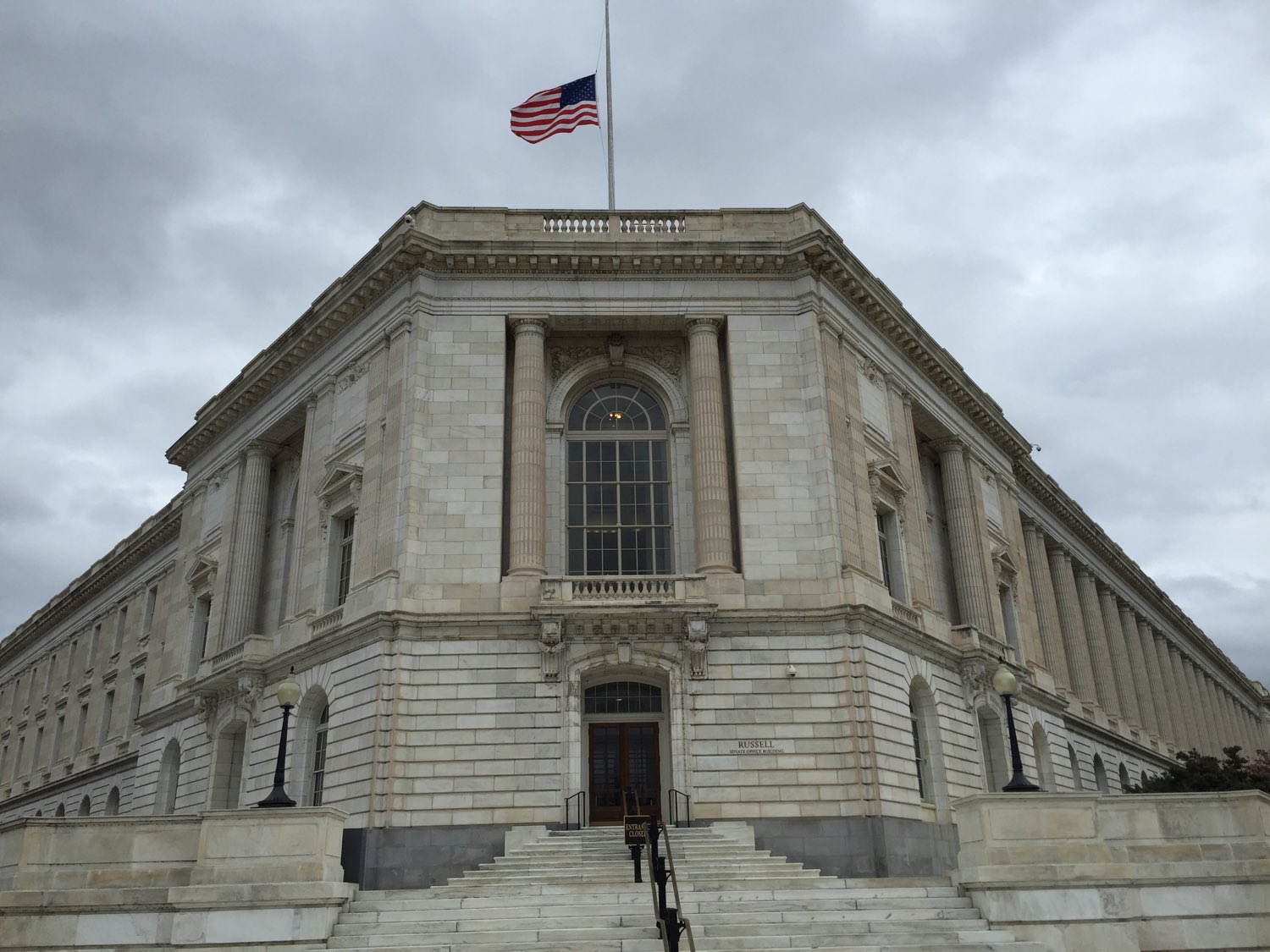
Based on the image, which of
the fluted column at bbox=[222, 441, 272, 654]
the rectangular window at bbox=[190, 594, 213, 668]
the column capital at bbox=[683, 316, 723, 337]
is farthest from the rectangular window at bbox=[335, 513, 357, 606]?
the column capital at bbox=[683, 316, 723, 337]

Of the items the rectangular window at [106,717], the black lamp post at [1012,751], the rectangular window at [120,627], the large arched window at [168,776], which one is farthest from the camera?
the rectangular window at [120,627]

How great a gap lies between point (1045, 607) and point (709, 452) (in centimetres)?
2368

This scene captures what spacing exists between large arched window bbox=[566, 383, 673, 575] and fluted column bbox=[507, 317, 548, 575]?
3.67 feet

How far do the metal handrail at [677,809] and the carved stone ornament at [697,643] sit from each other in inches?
110

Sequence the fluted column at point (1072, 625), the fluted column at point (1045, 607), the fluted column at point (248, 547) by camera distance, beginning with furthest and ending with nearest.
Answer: the fluted column at point (1072, 625)
the fluted column at point (1045, 607)
the fluted column at point (248, 547)

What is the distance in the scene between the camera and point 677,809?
25.3 m

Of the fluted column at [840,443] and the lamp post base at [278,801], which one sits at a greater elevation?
the fluted column at [840,443]

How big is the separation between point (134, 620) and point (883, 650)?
40870mm

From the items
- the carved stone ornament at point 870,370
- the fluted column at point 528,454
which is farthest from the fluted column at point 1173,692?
the fluted column at point 528,454

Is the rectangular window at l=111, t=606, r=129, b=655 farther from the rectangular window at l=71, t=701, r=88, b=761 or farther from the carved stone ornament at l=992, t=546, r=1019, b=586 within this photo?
the carved stone ornament at l=992, t=546, r=1019, b=586

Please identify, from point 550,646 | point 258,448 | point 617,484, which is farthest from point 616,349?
point 258,448

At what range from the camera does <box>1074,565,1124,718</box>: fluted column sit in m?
51.6

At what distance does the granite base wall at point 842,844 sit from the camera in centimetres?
2469

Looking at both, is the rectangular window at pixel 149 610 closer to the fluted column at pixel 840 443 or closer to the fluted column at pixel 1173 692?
the fluted column at pixel 840 443
